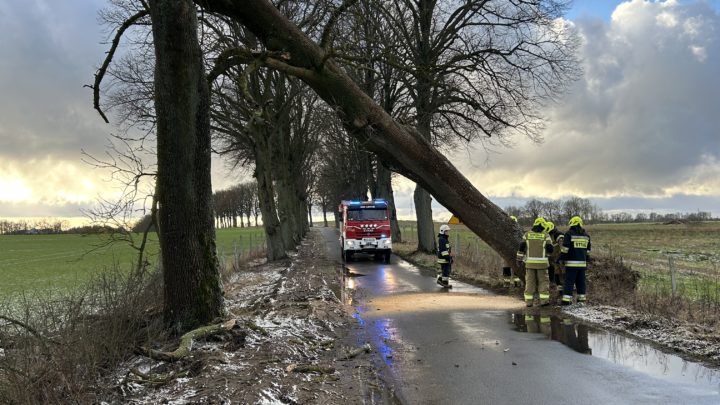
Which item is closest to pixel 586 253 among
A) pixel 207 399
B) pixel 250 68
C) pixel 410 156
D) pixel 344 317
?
pixel 410 156

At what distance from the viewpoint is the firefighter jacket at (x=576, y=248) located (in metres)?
10.5

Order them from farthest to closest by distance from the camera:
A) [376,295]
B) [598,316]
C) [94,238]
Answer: [376,295] < [598,316] < [94,238]

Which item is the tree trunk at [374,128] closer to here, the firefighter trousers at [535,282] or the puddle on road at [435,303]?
the firefighter trousers at [535,282]

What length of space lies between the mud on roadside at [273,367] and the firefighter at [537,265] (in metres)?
3.93

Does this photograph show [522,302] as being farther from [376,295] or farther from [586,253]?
[376,295]

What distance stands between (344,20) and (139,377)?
9.57 m

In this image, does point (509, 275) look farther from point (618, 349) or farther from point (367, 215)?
point (367, 215)

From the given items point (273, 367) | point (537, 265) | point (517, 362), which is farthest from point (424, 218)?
point (273, 367)

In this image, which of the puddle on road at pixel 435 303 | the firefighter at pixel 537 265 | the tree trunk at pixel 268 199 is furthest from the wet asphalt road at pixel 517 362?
the tree trunk at pixel 268 199

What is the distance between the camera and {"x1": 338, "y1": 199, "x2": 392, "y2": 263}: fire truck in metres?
24.7

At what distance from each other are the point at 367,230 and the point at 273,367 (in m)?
19.0

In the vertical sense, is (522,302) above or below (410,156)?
below

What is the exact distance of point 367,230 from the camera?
981 inches

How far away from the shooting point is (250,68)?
26.5 feet
